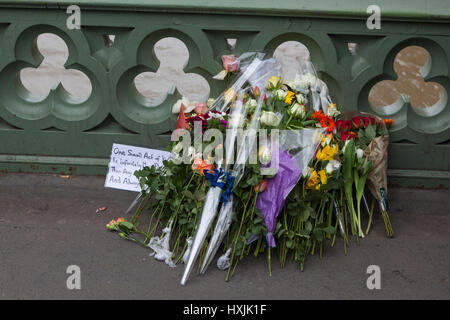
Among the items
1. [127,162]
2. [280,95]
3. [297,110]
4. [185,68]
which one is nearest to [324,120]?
[297,110]

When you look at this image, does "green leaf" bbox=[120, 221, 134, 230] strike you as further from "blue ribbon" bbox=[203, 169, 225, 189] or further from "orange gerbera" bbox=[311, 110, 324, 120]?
"orange gerbera" bbox=[311, 110, 324, 120]

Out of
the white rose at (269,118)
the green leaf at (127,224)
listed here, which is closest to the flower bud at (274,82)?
the white rose at (269,118)

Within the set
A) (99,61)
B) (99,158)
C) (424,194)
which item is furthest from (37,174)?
(424,194)

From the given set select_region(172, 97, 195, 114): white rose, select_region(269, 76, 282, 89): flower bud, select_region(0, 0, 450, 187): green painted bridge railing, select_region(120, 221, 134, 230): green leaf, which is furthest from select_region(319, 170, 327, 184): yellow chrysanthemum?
select_region(120, 221, 134, 230): green leaf

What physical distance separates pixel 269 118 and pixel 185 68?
2.85 feet

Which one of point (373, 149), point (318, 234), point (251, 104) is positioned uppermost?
point (251, 104)

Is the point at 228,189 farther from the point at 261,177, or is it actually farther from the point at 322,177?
the point at 322,177

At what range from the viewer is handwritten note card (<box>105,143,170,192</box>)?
3.51 meters

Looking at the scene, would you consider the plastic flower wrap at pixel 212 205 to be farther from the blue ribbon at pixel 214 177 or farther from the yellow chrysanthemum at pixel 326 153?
the yellow chrysanthemum at pixel 326 153

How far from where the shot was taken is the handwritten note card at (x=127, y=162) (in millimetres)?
3512

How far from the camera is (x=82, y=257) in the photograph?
2879 mm

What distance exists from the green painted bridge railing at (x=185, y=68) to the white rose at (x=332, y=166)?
0.65 meters

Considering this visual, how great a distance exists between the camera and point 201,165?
278cm

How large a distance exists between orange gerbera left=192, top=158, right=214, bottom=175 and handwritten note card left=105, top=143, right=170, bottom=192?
0.73m
